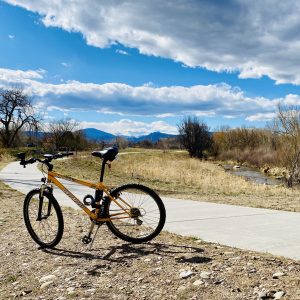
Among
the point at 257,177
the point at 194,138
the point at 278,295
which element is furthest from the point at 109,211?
the point at 194,138

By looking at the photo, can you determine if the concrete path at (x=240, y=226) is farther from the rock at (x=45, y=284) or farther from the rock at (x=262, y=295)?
the rock at (x=45, y=284)

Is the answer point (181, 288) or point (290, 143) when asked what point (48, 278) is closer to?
point (181, 288)

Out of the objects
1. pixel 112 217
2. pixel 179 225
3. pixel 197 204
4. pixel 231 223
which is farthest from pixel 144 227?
pixel 197 204

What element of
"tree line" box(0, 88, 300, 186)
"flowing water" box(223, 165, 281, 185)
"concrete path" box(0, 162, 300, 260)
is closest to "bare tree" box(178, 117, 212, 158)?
"tree line" box(0, 88, 300, 186)

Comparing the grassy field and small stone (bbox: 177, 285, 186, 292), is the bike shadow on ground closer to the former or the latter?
small stone (bbox: 177, 285, 186, 292)

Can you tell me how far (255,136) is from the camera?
70625 millimetres

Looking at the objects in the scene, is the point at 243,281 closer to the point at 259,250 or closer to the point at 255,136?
the point at 259,250

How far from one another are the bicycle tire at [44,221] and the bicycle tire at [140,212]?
0.65 metres

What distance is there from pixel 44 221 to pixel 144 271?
2.01m

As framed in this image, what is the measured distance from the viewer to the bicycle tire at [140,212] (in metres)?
5.14

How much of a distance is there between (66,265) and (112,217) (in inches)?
36.6

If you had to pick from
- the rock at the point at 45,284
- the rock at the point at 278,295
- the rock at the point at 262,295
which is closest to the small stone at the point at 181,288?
the rock at the point at 262,295

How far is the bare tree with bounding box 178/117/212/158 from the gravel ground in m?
58.6

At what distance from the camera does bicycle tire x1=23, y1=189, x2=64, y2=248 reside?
520cm
